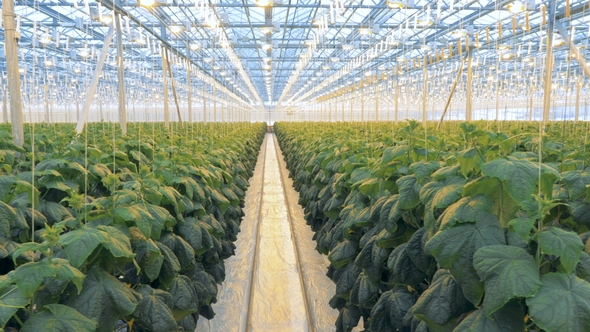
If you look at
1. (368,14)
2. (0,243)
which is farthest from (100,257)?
(368,14)

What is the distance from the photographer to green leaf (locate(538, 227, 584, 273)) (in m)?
1.95

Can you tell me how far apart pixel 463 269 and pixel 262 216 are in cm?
822

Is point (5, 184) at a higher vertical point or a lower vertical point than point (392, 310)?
higher

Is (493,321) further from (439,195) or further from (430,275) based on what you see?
(430,275)

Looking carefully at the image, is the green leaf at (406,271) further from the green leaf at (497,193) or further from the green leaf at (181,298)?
the green leaf at (181,298)

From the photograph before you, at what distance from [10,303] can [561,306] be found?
191 cm

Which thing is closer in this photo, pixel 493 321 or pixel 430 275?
pixel 493 321

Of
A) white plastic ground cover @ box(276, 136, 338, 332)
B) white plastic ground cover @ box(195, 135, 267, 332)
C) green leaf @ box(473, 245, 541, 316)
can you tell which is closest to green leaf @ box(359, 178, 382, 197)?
green leaf @ box(473, 245, 541, 316)

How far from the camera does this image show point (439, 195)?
264cm

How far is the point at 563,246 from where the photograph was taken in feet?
6.50

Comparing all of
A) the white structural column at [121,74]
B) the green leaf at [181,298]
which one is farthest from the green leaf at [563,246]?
the white structural column at [121,74]

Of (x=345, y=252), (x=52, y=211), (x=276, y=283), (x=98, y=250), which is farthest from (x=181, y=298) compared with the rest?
(x=276, y=283)

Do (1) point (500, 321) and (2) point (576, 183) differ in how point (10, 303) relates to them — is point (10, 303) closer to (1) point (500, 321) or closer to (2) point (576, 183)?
(1) point (500, 321)

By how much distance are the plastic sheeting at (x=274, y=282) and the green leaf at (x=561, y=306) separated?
11.5 ft
